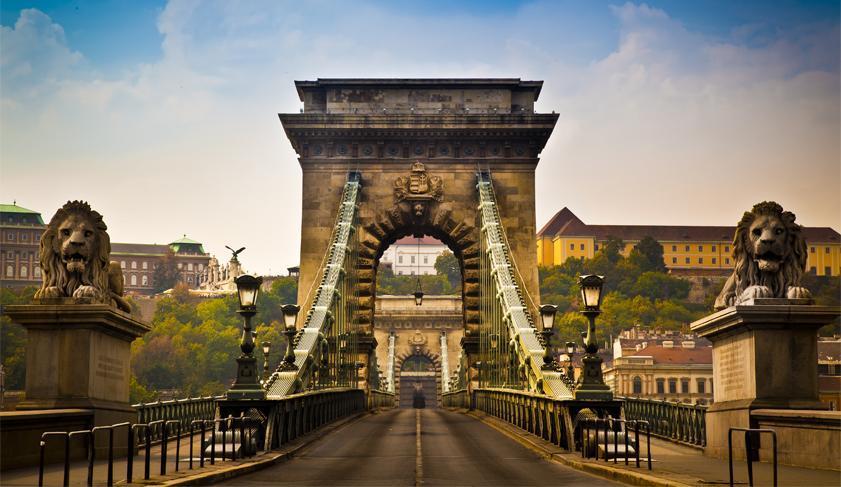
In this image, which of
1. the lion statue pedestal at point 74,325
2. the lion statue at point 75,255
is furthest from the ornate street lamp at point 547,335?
the lion statue at point 75,255

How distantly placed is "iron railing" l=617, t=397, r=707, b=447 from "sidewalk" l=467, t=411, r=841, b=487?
2.54 feet

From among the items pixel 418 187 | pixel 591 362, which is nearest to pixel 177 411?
pixel 591 362

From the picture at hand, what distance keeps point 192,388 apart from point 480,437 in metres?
125

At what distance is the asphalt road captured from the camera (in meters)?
21.1

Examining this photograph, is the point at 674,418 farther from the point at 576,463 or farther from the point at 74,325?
the point at 74,325

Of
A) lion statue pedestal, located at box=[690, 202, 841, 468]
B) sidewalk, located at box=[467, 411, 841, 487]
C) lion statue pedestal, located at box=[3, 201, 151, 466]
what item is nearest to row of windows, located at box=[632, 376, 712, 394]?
sidewalk, located at box=[467, 411, 841, 487]

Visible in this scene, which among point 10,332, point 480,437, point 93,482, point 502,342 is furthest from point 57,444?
point 10,332

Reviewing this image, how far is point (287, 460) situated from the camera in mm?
25875

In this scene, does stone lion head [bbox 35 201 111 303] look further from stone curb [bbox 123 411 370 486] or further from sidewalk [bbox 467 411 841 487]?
sidewalk [bbox 467 411 841 487]

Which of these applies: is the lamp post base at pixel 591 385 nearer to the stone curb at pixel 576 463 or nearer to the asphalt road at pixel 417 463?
the stone curb at pixel 576 463

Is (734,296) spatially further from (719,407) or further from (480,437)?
(480,437)

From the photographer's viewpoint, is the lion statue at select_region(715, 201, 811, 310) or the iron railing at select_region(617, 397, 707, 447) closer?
the lion statue at select_region(715, 201, 811, 310)

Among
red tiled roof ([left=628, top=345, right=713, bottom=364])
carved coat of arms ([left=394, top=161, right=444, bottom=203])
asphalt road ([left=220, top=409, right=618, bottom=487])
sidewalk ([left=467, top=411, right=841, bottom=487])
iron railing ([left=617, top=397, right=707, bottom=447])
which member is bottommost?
asphalt road ([left=220, top=409, right=618, bottom=487])

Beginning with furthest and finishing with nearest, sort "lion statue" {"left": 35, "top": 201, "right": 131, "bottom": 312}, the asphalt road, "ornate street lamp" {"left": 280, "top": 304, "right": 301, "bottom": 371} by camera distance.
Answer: "ornate street lamp" {"left": 280, "top": 304, "right": 301, "bottom": 371}, "lion statue" {"left": 35, "top": 201, "right": 131, "bottom": 312}, the asphalt road
